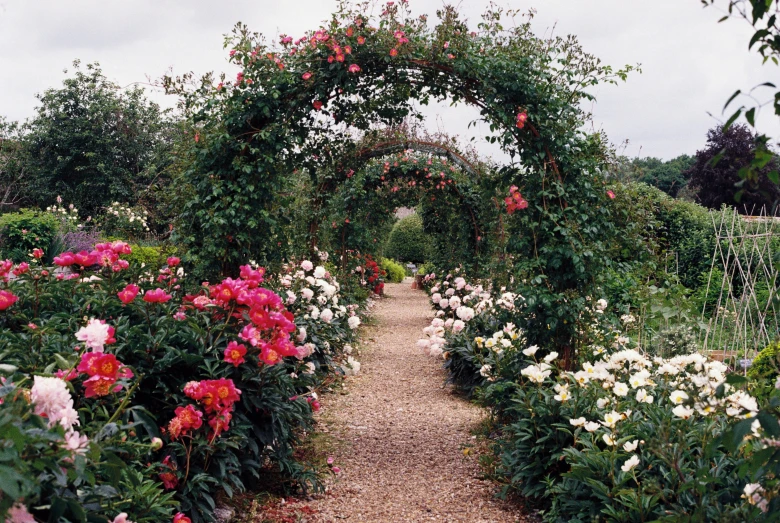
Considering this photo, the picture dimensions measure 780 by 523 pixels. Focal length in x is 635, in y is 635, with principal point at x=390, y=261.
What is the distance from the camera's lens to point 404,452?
4031mm

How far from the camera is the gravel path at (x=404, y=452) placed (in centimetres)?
315

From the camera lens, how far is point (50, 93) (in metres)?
19.8

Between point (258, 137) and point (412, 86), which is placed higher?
point (412, 86)

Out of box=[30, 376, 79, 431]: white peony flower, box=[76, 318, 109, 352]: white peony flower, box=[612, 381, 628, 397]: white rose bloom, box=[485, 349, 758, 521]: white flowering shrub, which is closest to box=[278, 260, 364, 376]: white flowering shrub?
box=[485, 349, 758, 521]: white flowering shrub

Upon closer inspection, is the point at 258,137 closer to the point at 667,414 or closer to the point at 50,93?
the point at 667,414

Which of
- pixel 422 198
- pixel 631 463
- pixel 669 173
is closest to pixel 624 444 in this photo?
pixel 631 463

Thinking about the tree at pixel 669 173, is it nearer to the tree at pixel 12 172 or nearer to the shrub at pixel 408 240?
the shrub at pixel 408 240

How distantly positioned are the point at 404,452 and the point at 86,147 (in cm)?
1906

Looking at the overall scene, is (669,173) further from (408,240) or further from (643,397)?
(643,397)

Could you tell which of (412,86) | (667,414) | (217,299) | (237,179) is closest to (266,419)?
(217,299)

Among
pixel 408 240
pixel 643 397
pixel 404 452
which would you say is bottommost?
pixel 404 452

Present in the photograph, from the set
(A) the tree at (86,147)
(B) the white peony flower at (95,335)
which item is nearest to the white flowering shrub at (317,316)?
(B) the white peony flower at (95,335)

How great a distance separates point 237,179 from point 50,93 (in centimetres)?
1876

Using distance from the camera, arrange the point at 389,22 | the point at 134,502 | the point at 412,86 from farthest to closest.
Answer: the point at 412,86 → the point at 389,22 → the point at 134,502
